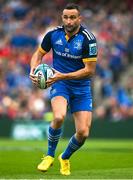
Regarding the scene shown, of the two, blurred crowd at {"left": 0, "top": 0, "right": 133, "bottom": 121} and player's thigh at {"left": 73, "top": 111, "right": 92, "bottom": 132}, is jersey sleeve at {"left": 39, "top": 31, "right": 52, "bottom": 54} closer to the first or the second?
player's thigh at {"left": 73, "top": 111, "right": 92, "bottom": 132}

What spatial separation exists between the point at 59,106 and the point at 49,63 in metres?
13.2

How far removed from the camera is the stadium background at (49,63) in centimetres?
2348

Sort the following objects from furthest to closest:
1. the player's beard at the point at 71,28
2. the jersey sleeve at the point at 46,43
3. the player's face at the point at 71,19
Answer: the jersey sleeve at the point at 46,43
the player's beard at the point at 71,28
the player's face at the point at 71,19

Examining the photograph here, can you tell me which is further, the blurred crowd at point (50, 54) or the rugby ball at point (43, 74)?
the blurred crowd at point (50, 54)

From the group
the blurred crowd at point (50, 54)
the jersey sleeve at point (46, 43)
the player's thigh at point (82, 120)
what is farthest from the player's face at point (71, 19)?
the blurred crowd at point (50, 54)

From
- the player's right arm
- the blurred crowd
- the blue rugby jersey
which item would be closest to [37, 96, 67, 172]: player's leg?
the blue rugby jersey

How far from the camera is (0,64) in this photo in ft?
82.1

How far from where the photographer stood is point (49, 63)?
24.2 meters

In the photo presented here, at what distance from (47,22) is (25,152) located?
10617 mm

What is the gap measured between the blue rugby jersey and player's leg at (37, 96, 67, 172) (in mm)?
437

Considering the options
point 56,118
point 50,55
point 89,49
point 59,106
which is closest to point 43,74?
point 59,106

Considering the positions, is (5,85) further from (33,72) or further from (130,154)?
(33,72)

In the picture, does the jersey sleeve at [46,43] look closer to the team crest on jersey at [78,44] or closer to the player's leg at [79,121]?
the team crest on jersey at [78,44]

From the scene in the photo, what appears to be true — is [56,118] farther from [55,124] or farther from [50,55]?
[50,55]
